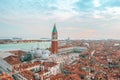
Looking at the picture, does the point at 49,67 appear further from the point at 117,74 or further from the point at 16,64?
the point at 117,74

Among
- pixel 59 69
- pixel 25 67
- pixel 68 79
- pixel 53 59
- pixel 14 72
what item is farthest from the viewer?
pixel 53 59

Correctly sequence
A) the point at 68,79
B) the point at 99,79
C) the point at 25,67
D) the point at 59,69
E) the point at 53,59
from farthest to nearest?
the point at 53,59 < the point at 59,69 < the point at 25,67 < the point at 99,79 < the point at 68,79

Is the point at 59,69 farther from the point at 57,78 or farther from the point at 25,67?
the point at 57,78

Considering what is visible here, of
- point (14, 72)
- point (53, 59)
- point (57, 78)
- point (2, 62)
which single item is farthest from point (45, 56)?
point (57, 78)

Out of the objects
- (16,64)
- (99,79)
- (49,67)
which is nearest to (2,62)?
(16,64)

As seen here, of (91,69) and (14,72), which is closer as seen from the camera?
(14,72)

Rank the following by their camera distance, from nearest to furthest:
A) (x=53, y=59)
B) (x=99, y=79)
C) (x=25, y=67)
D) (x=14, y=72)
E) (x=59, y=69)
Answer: (x=99, y=79) → (x=14, y=72) → (x=25, y=67) → (x=59, y=69) → (x=53, y=59)

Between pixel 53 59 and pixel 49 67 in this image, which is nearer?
pixel 49 67

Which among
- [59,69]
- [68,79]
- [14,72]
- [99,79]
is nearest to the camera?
[68,79]

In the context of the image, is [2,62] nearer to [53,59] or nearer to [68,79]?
[53,59]
